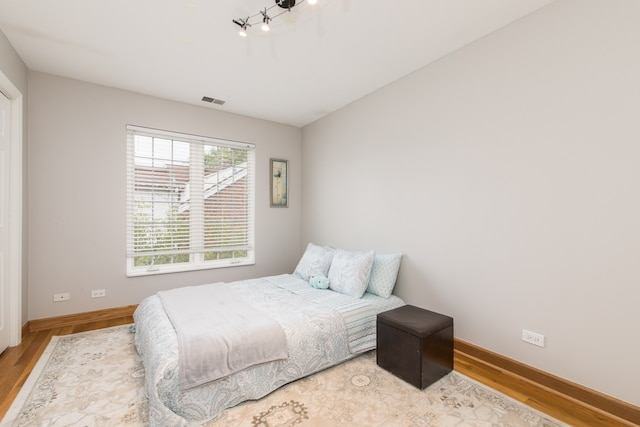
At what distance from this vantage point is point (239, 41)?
2.44 m

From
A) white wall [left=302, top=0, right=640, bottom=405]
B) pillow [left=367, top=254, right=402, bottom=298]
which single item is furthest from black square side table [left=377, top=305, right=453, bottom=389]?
pillow [left=367, top=254, right=402, bottom=298]

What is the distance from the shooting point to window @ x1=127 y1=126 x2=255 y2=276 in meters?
3.55

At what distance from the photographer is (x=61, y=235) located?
3.12m

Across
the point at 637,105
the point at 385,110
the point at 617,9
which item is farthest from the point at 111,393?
the point at 617,9

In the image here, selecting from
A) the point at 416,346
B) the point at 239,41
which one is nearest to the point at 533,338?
the point at 416,346

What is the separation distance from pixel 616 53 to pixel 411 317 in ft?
7.30

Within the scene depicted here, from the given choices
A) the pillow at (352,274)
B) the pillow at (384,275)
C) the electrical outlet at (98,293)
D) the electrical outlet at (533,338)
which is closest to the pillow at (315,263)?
the pillow at (352,274)

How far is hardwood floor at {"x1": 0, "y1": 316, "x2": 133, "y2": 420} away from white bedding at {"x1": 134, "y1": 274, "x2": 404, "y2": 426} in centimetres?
75

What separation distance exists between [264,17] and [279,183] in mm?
2677

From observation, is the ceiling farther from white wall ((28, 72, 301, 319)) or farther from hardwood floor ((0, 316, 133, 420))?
hardwood floor ((0, 316, 133, 420))

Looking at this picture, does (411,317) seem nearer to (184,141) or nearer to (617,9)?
(617,9)

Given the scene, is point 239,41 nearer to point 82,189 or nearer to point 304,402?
point 82,189

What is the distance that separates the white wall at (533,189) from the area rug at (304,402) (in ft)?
1.97

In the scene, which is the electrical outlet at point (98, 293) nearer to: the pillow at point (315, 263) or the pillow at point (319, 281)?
the pillow at point (315, 263)
